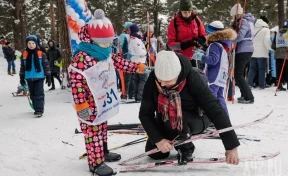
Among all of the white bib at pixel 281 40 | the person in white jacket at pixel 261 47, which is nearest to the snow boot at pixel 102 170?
the person in white jacket at pixel 261 47

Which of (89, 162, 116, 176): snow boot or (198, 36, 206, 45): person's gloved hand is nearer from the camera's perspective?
(89, 162, 116, 176): snow boot

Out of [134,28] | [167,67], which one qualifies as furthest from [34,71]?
[167,67]

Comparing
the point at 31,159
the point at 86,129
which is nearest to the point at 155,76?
the point at 86,129

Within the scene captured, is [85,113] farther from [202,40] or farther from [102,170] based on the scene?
[202,40]

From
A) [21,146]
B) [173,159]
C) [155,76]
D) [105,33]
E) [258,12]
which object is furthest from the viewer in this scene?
[258,12]

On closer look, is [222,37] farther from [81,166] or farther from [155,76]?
[81,166]

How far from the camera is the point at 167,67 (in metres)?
2.88

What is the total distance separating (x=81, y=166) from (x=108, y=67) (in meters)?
1.21

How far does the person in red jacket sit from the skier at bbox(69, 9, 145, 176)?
236 centimetres

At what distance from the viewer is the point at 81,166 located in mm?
3828

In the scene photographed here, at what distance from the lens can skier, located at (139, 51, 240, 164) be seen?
294 cm

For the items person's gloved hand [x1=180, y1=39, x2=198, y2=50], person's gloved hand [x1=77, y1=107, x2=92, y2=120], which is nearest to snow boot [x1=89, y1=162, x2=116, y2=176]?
person's gloved hand [x1=77, y1=107, x2=92, y2=120]

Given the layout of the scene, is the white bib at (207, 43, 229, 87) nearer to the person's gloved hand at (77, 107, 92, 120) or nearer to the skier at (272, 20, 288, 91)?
the person's gloved hand at (77, 107, 92, 120)

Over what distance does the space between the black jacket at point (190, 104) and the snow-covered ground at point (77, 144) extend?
1.71ft
